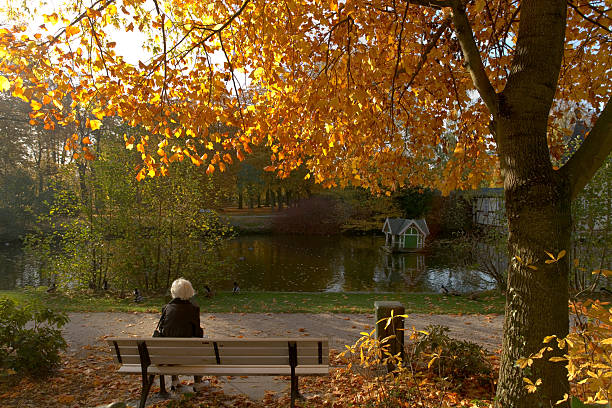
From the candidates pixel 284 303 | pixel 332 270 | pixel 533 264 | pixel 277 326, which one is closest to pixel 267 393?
pixel 533 264

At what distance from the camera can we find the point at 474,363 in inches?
176

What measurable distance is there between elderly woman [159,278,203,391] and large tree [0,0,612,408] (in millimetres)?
1513

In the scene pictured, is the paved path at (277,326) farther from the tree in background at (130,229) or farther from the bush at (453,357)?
the tree in background at (130,229)

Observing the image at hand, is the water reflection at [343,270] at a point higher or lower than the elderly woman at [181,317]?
lower

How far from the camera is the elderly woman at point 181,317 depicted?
4523mm

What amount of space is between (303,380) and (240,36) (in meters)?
4.70

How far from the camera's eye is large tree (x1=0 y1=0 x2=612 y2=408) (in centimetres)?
303

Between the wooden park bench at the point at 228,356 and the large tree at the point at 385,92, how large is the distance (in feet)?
5.86

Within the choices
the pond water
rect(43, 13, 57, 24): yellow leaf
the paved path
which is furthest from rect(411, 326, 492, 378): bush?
the pond water

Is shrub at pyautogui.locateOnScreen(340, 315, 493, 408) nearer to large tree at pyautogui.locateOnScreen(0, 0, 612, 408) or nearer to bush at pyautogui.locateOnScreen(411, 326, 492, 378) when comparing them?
bush at pyautogui.locateOnScreen(411, 326, 492, 378)

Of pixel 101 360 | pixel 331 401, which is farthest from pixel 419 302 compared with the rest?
pixel 101 360

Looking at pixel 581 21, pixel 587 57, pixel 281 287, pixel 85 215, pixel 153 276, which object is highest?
pixel 581 21

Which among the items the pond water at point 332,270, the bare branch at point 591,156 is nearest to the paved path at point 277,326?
the bare branch at point 591,156

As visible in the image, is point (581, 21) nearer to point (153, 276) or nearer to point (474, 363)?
point (474, 363)
